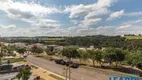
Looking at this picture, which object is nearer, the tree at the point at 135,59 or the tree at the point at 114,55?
the tree at the point at 135,59

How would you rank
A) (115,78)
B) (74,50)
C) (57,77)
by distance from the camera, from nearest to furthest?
(115,78) → (57,77) → (74,50)

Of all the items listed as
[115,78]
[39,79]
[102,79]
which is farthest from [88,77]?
[115,78]

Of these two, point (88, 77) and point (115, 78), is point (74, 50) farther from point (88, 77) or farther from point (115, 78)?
point (115, 78)

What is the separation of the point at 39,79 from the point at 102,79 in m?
16.2

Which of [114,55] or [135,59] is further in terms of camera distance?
[114,55]

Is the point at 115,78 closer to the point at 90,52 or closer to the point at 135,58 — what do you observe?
the point at 135,58

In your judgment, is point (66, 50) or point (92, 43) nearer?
point (66, 50)

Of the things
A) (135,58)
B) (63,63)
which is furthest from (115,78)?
(63,63)

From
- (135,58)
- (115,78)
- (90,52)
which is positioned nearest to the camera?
(115,78)

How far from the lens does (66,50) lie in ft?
238

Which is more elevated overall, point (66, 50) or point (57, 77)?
point (66, 50)

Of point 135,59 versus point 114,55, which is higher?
point 114,55

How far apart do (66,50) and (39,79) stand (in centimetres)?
2904

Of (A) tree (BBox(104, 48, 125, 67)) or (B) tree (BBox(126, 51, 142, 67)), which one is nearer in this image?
(B) tree (BBox(126, 51, 142, 67))
